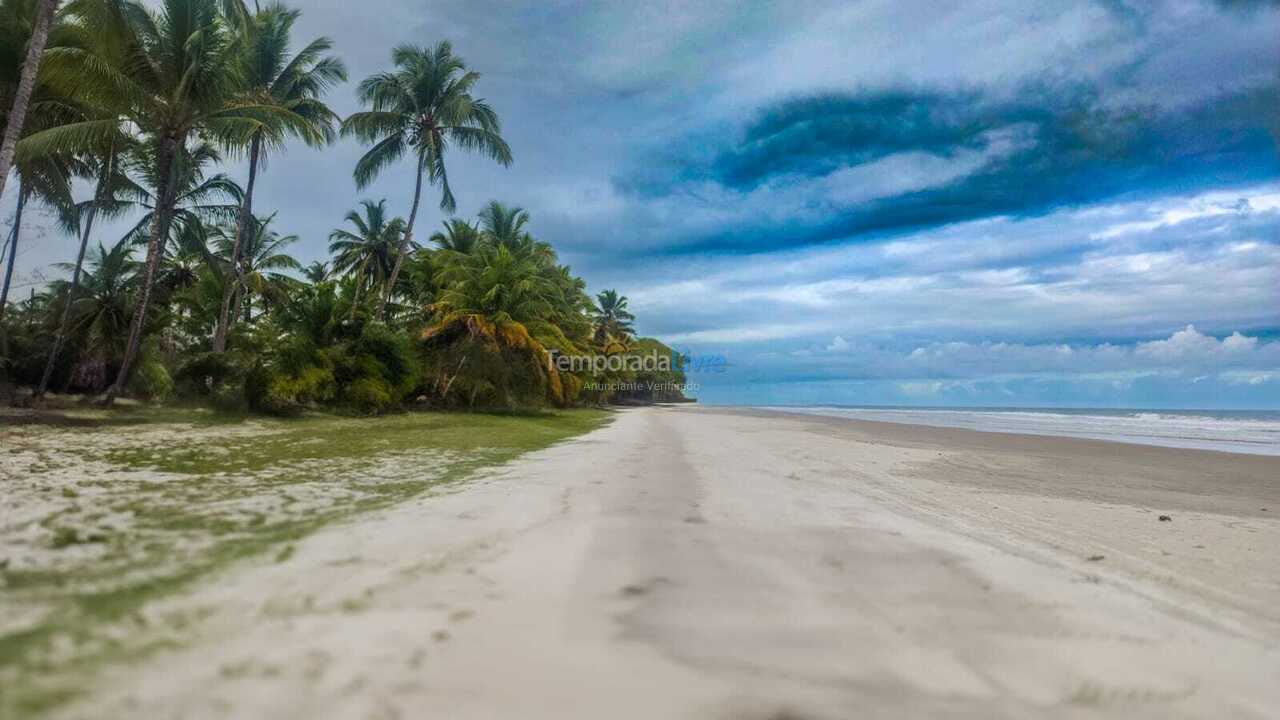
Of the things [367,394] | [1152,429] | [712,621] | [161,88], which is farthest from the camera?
[1152,429]

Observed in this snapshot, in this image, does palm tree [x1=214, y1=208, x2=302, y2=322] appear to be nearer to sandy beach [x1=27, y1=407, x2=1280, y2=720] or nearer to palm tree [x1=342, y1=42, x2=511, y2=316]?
palm tree [x1=342, y1=42, x2=511, y2=316]

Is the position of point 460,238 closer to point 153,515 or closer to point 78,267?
point 78,267

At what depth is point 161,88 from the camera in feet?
38.3

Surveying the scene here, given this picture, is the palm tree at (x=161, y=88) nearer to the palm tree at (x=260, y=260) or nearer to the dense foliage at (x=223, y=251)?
the dense foliage at (x=223, y=251)

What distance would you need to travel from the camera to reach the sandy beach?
1.24m

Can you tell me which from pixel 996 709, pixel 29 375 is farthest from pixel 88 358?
pixel 996 709

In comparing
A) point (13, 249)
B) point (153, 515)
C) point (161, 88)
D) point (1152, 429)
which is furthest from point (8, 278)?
point (1152, 429)

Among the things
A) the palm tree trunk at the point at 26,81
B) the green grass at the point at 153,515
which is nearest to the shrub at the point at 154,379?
the green grass at the point at 153,515

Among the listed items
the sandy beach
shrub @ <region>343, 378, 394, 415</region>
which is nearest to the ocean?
the sandy beach

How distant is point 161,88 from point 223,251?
15739mm

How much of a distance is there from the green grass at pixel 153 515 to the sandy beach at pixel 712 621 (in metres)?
0.14

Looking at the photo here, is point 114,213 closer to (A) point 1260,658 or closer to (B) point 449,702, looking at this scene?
(B) point 449,702

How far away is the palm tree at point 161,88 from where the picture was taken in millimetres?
10391

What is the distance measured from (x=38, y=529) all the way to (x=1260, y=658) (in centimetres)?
497
